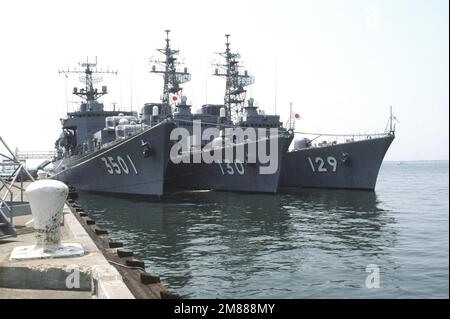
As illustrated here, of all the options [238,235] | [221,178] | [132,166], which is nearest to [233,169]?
[221,178]

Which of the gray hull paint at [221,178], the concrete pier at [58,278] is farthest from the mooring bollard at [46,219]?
the gray hull paint at [221,178]

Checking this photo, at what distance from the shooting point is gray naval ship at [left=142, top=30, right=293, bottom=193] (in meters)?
28.9

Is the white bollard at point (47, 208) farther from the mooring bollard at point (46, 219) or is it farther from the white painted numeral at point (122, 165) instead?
the white painted numeral at point (122, 165)

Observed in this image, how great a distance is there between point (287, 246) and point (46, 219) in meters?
8.00

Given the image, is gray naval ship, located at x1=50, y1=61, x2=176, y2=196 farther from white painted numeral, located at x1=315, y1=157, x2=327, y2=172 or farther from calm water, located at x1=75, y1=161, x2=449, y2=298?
white painted numeral, located at x1=315, y1=157, x2=327, y2=172

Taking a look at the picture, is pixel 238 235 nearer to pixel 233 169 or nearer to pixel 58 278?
pixel 58 278

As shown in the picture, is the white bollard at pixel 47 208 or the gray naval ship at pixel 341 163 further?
the gray naval ship at pixel 341 163

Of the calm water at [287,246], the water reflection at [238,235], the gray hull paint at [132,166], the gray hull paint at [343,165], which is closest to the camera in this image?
the calm water at [287,246]

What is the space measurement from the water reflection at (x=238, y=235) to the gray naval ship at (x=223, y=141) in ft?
12.4

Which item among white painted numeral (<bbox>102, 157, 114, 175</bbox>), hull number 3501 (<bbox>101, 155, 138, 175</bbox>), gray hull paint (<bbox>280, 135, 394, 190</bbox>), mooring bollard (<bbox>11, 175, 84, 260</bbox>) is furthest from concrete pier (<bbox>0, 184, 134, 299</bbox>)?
gray hull paint (<bbox>280, 135, 394, 190</bbox>)

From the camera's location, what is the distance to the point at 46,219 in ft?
20.8

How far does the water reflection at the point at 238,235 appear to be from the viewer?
10.3 meters

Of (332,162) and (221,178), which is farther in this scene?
(332,162)

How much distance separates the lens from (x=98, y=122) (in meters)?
37.2
